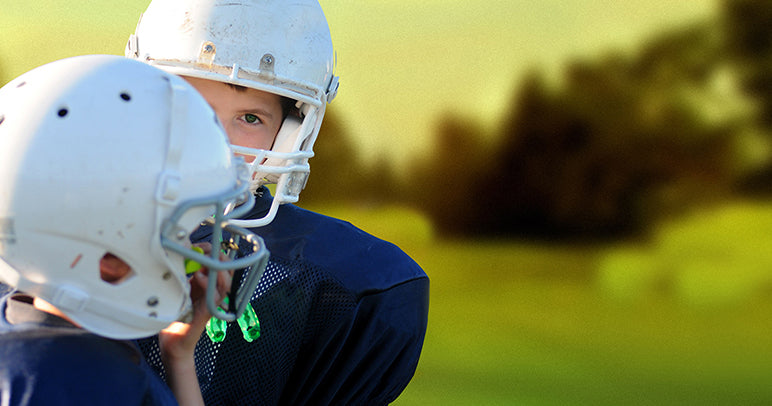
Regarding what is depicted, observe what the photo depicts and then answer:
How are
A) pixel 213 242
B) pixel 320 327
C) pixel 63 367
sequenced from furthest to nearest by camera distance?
pixel 320 327 < pixel 213 242 < pixel 63 367

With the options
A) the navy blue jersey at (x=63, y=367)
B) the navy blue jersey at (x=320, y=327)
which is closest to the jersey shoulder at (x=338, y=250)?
the navy blue jersey at (x=320, y=327)

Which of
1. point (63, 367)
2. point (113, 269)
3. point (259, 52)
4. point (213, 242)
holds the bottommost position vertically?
point (63, 367)

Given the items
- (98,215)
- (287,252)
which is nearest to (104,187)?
(98,215)

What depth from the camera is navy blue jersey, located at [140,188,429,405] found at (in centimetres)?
164

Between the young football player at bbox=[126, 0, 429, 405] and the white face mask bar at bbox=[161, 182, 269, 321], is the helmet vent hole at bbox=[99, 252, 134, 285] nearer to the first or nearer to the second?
the white face mask bar at bbox=[161, 182, 269, 321]

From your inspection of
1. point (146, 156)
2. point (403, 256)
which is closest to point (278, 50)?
point (403, 256)

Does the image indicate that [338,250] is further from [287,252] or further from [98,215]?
[98,215]

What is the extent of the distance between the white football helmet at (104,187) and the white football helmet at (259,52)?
0.55m

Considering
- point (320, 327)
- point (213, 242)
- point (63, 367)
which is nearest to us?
point (63, 367)

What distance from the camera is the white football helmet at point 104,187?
3.46 ft

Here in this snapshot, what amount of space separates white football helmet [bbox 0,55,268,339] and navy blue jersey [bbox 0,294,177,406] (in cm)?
3

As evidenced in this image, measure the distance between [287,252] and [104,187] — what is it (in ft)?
2.33

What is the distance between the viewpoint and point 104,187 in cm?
106

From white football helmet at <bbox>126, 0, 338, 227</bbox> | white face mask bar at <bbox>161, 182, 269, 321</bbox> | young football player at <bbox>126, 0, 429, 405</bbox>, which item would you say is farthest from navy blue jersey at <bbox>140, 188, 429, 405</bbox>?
white face mask bar at <bbox>161, 182, 269, 321</bbox>
